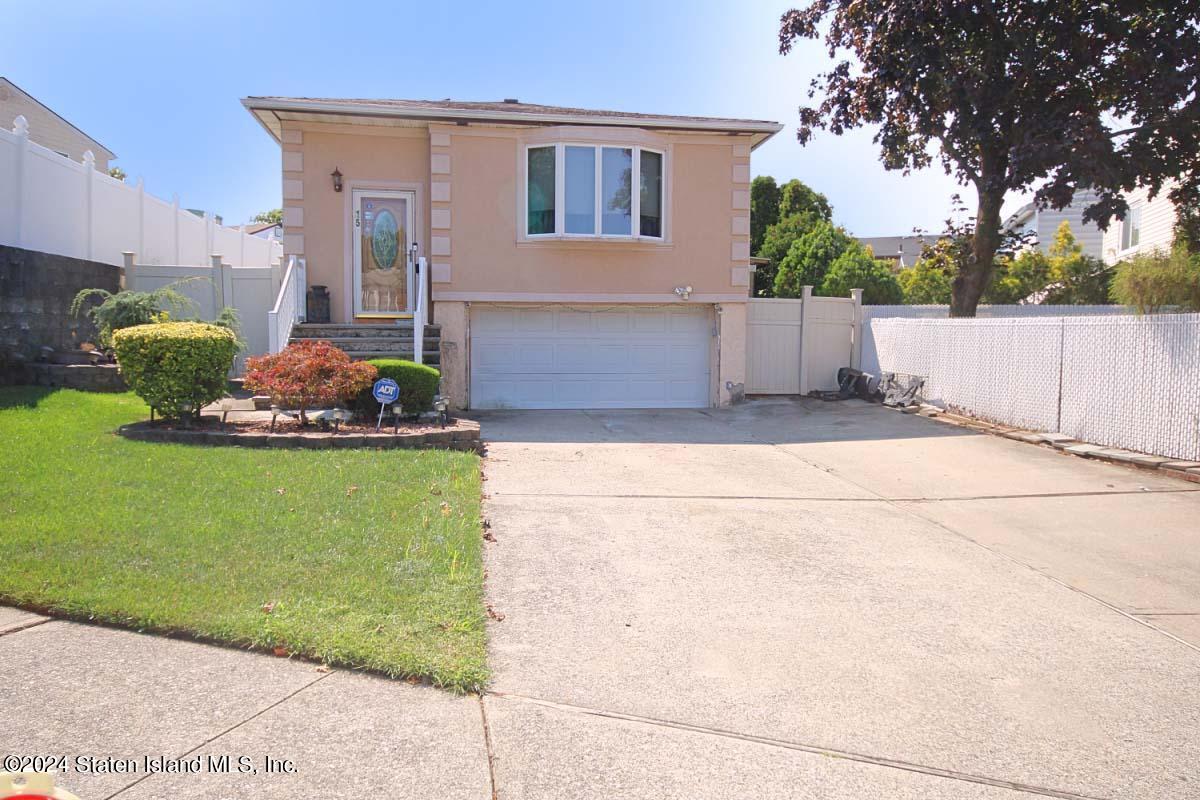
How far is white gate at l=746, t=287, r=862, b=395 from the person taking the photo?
1638cm

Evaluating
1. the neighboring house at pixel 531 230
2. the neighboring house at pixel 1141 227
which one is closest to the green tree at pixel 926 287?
the neighboring house at pixel 1141 227

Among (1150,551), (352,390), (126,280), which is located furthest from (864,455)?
(126,280)

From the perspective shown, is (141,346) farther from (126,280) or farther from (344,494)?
(126,280)

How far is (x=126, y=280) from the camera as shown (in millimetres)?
14156

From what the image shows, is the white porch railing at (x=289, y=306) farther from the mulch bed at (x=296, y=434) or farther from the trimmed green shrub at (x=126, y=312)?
the mulch bed at (x=296, y=434)

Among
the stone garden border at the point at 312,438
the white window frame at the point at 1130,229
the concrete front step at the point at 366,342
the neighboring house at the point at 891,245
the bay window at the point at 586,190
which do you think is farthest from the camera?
the neighboring house at the point at 891,245

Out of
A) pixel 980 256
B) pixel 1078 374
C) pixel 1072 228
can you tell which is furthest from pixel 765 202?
pixel 1078 374

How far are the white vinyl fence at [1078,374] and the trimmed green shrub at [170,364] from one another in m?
10.5

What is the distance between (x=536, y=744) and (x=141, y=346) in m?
7.41

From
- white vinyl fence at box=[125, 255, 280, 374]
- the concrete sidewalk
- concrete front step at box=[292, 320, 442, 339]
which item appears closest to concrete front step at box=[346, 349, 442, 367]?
concrete front step at box=[292, 320, 442, 339]

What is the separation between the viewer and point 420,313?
41.0 ft

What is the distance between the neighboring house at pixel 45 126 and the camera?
88.7 feet

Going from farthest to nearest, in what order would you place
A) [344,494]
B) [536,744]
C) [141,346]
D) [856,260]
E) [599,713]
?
1. [856,260]
2. [141,346]
3. [344,494]
4. [599,713]
5. [536,744]

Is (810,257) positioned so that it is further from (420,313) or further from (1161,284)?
(420,313)
